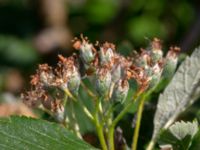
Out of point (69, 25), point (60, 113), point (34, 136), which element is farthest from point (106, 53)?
point (69, 25)

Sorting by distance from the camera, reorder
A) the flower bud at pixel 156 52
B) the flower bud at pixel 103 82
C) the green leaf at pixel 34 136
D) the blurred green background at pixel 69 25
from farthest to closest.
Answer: the blurred green background at pixel 69 25
the flower bud at pixel 156 52
the flower bud at pixel 103 82
the green leaf at pixel 34 136

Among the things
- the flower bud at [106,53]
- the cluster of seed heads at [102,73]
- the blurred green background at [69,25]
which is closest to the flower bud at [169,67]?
the cluster of seed heads at [102,73]

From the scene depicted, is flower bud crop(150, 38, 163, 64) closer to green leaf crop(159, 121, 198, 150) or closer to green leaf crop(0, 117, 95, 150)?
green leaf crop(159, 121, 198, 150)

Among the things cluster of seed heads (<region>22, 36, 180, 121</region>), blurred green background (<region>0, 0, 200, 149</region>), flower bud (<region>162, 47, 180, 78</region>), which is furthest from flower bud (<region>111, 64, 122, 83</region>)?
blurred green background (<region>0, 0, 200, 149</region>)

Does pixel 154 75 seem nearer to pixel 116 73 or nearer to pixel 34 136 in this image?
pixel 116 73

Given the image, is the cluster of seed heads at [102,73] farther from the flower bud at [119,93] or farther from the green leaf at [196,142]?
the green leaf at [196,142]

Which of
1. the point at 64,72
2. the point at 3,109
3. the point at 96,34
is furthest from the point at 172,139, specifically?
the point at 96,34
